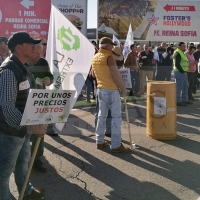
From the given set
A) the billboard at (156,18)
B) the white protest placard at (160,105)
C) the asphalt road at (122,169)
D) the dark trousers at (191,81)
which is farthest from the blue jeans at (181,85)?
the billboard at (156,18)

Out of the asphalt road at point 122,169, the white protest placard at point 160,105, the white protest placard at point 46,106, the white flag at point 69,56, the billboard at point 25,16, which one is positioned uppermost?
the billboard at point 25,16

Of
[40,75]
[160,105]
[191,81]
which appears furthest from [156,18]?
[40,75]

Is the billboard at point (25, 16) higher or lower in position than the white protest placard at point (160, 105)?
higher

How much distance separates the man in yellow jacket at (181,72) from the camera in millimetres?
9023

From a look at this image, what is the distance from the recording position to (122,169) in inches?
181

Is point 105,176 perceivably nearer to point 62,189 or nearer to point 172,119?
point 62,189

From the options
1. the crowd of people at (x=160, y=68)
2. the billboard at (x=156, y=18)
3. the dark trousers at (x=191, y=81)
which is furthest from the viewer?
the billboard at (x=156, y=18)

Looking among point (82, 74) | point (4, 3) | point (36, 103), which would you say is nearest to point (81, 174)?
point (82, 74)

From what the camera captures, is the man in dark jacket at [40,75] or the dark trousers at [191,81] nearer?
the man in dark jacket at [40,75]

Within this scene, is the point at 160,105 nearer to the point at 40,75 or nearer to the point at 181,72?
the point at 40,75

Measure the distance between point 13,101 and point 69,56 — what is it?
1.77 meters

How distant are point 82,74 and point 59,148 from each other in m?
1.78

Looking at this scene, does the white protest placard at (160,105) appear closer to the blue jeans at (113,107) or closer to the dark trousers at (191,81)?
the blue jeans at (113,107)

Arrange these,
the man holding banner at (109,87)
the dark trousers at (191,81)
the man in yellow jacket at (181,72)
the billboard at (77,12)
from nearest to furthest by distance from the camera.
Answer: the man holding banner at (109,87), the man in yellow jacket at (181,72), the dark trousers at (191,81), the billboard at (77,12)
